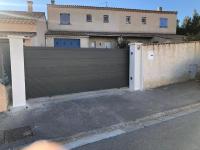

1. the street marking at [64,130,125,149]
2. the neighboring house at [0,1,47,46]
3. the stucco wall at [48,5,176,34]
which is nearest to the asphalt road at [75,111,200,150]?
the street marking at [64,130,125,149]

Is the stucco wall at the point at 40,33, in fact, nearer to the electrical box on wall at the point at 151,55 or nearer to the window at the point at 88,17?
the window at the point at 88,17

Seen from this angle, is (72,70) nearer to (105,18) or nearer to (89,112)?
(89,112)

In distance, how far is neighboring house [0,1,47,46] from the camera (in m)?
18.0

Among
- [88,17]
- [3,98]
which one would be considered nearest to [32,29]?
[88,17]

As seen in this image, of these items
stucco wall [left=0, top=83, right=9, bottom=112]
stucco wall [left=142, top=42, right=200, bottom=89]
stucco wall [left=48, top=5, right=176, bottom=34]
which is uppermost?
stucco wall [left=48, top=5, right=176, bottom=34]

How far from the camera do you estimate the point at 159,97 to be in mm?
8422

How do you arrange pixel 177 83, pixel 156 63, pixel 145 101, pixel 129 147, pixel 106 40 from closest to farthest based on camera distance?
1. pixel 129 147
2. pixel 145 101
3. pixel 156 63
4. pixel 177 83
5. pixel 106 40

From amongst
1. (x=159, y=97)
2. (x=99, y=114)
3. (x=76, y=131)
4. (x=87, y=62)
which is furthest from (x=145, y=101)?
(x=76, y=131)

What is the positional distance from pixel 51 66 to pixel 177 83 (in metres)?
6.94

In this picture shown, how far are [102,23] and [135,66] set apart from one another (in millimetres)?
15388

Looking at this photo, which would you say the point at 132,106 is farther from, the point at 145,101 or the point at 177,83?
the point at 177,83

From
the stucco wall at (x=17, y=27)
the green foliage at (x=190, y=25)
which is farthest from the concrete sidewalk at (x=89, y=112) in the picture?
the green foliage at (x=190, y=25)

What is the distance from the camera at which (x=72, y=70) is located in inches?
335

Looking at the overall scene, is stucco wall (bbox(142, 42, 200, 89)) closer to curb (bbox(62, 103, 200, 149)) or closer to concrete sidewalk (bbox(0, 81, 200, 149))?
concrete sidewalk (bbox(0, 81, 200, 149))
